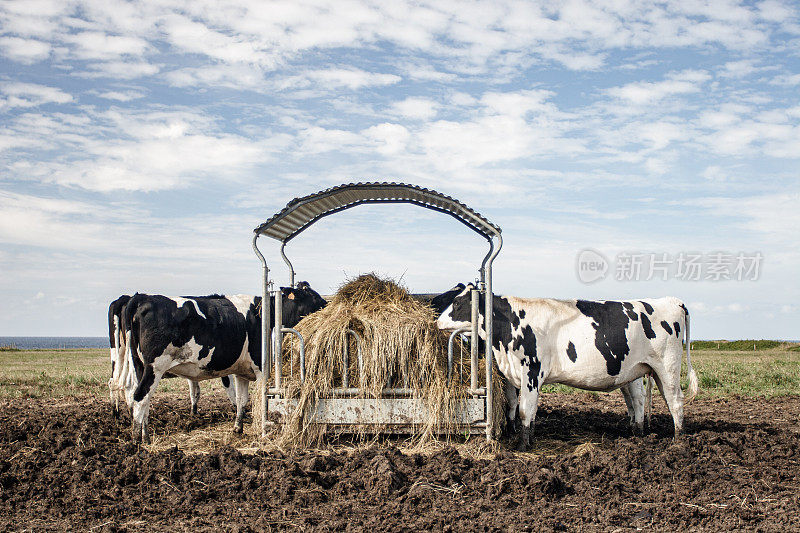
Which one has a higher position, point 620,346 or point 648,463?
point 620,346

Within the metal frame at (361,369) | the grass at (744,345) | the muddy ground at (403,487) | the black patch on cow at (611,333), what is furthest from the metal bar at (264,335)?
the grass at (744,345)

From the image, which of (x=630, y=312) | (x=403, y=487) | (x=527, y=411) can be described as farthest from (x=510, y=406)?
(x=403, y=487)

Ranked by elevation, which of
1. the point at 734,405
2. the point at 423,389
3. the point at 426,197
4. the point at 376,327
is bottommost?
the point at 734,405

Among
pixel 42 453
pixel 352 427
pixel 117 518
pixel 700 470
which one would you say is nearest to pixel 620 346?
pixel 700 470

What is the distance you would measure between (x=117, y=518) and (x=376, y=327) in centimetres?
379

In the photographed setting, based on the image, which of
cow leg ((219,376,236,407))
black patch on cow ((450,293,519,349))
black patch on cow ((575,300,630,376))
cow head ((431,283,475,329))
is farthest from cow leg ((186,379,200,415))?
black patch on cow ((575,300,630,376))

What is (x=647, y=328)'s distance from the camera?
944 centimetres

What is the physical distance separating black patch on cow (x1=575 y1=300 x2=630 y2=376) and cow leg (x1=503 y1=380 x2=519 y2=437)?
1395 millimetres

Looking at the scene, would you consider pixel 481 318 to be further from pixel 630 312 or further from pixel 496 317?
pixel 630 312

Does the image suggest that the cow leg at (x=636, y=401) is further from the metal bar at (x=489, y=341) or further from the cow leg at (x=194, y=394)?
the cow leg at (x=194, y=394)

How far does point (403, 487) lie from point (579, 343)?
3.81 m

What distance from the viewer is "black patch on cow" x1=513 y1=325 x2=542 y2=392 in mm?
9009

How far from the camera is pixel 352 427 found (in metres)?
8.42

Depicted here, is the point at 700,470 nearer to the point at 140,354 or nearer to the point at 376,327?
the point at 376,327
